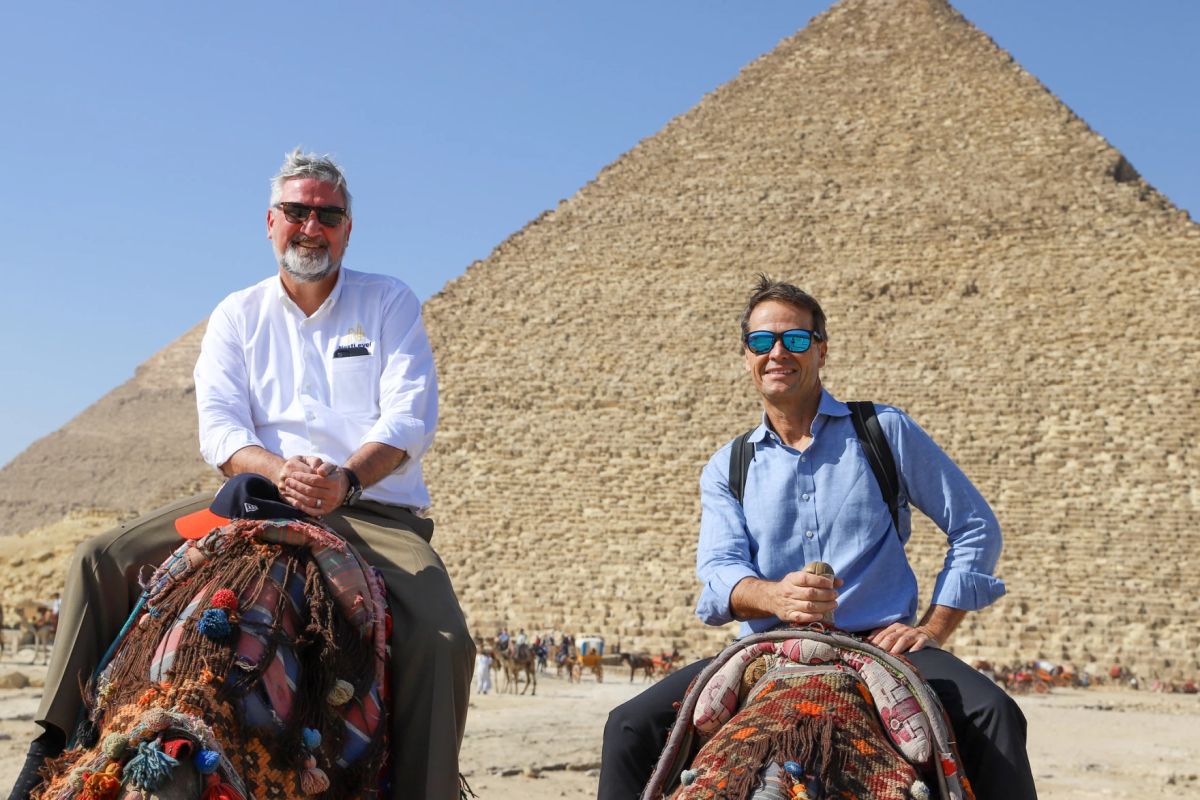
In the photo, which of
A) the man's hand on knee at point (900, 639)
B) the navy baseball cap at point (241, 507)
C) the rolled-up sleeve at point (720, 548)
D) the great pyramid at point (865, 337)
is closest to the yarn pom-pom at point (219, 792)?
the navy baseball cap at point (241, 507)

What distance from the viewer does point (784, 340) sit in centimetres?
345

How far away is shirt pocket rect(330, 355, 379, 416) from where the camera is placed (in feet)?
11.7

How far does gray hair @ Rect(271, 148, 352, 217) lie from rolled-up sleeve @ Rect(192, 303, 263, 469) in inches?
12.0

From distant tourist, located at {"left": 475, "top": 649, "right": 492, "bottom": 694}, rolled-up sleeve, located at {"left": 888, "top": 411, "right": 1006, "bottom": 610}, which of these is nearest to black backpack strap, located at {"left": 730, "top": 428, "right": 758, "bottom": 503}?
rolled-up sleeve, located at {"left": 888, "top": 411, "right": 1006, "bottom": 610}

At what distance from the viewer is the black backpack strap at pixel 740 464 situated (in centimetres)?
349

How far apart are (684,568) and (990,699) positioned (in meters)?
32.4

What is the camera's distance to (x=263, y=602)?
9.25ft

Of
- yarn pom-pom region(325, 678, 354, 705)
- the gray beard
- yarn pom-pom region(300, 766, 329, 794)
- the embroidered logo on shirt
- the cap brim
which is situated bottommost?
yarn pom-pom region(300, 766, 329, 794)

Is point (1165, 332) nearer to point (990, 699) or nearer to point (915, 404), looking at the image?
point (915, 404)

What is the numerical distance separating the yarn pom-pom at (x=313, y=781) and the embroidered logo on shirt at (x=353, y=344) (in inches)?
43.7

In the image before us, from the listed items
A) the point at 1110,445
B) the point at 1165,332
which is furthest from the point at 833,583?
the point at 1165,332

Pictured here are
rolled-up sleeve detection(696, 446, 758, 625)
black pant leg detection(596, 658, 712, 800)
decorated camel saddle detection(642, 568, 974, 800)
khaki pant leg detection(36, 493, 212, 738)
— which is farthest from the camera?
rolled-up sleeve detection(696, 446, 758, 625)

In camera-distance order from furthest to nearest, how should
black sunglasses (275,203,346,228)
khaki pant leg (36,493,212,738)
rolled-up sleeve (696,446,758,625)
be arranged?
black sunglasses (275,203,346,228) < rolled-up sleeve (696,446,758,625) < khaki pant leg (36,493,212,738)

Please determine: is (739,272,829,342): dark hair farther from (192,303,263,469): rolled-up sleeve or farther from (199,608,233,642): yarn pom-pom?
(199,608,233,642): yarn pom-pom
